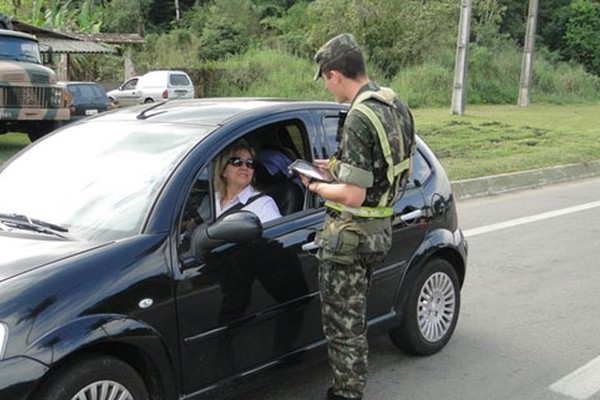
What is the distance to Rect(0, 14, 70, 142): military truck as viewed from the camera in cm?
1453

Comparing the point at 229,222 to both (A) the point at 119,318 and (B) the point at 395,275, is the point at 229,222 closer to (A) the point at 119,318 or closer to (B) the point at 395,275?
(A) the point at 119,318

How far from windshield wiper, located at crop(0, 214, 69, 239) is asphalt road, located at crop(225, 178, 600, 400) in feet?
4.66

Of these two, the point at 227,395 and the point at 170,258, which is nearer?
the point at 170,258

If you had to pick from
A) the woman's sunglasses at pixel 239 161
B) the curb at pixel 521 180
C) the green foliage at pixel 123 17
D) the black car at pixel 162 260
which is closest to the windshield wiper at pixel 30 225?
the black car at pixel 162 260

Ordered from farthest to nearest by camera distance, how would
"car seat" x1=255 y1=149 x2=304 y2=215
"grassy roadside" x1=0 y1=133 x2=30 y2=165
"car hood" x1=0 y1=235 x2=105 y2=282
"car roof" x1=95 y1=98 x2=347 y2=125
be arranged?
"grassy roadside" x1=0 y1=133 x2=30 y2=165 → "car seat" x1=255 y1=149 x2=304 y2=215 → "car roof" x1=95 y1=98 x2=347 y2=125 → "car hood" x1=0 y1=235 x2=105 y2=282

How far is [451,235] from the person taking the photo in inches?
177

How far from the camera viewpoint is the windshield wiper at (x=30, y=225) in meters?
3.08

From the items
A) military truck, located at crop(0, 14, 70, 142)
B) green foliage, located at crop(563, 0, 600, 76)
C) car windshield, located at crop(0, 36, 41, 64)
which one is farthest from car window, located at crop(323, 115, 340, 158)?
green foliage, located at crop(563, 0, 600, 76)

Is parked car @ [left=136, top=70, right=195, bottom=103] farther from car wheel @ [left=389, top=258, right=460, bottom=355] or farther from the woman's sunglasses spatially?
the woman's sunglasses

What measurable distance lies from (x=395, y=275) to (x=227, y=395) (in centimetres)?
132

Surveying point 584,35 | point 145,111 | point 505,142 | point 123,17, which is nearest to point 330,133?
point 145,111

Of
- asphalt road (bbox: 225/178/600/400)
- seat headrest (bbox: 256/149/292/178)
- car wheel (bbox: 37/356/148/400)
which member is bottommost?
asphalt road (bbox: 225/178/600/400)

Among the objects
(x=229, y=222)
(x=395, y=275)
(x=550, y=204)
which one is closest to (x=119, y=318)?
(x=229, y=222)

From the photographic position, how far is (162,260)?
2.95 metres
